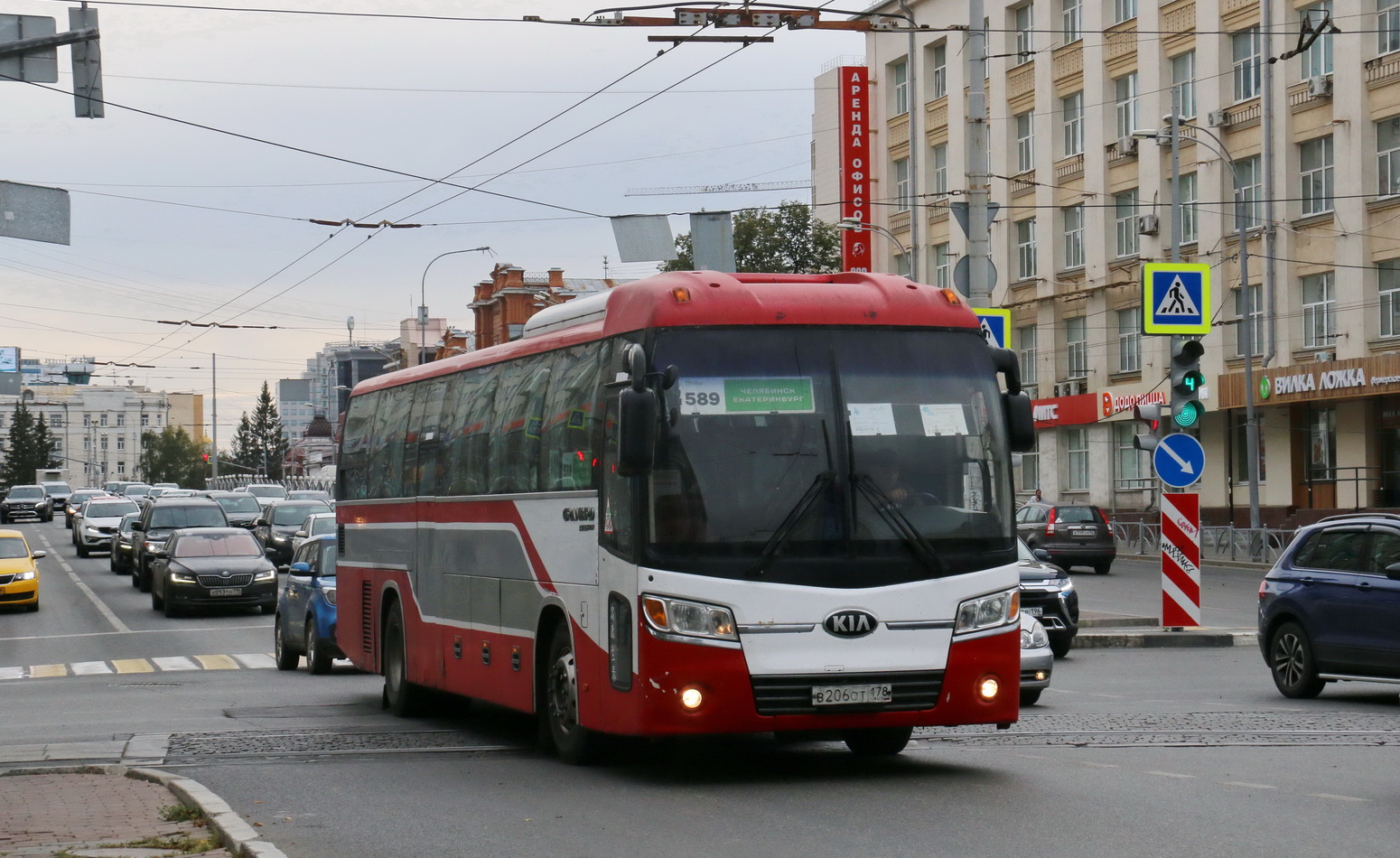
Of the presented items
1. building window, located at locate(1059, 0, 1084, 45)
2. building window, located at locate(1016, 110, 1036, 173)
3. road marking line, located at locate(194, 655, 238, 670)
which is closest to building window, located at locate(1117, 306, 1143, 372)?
building window, located at locate(1016, 110, 1036, 173)

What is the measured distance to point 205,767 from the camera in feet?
40.0

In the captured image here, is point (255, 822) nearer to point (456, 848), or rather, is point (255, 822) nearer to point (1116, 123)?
point (456, 848)

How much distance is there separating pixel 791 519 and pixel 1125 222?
44.9 m

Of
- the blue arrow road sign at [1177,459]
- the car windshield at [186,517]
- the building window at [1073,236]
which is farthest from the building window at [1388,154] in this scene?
the car windshield at [186,517]

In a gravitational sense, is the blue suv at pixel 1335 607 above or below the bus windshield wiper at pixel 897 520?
below

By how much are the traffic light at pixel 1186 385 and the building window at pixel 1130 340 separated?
31145 millimetres

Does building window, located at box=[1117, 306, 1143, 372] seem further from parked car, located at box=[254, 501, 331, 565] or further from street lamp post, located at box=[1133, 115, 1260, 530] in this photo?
parked car, located at box=[254, 501, 331, 565]

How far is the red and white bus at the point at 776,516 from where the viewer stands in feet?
33.7

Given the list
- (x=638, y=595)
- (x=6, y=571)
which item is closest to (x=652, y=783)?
(x=638, y=595)

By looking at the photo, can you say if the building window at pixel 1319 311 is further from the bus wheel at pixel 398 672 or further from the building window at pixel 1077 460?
the bus wheel at pixel 398 672

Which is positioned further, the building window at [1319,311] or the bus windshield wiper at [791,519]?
the building window at [1319,311]

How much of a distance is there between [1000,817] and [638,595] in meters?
2.46

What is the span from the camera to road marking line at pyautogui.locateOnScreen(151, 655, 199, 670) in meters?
23.0

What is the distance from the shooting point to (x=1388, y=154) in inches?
1683
